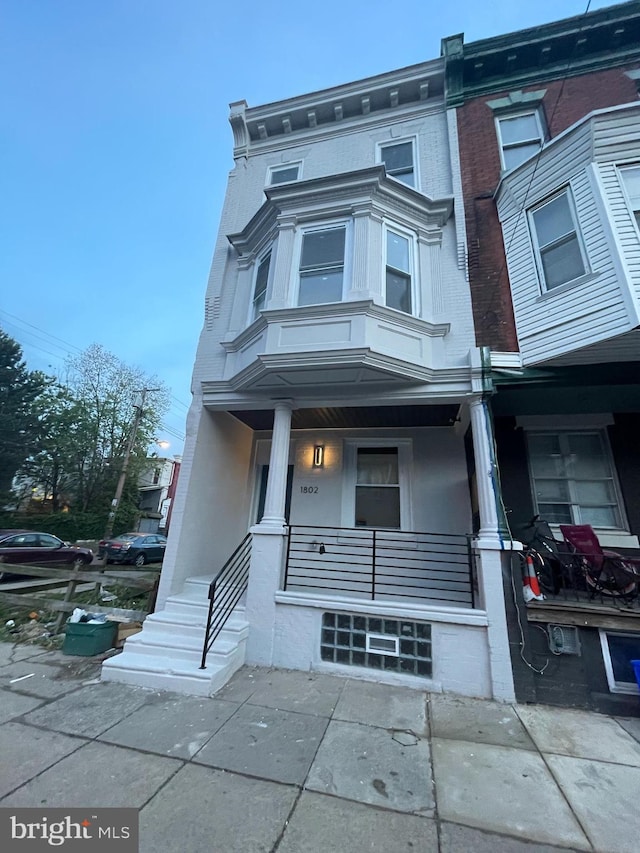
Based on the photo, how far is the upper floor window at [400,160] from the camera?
705cm

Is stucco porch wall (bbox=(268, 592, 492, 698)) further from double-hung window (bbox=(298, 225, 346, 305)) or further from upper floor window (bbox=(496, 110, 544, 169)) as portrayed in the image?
upper floor window (bbox=(496, 110, 544, 169))

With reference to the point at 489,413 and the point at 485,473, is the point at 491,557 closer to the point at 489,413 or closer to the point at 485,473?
the point at 485,473

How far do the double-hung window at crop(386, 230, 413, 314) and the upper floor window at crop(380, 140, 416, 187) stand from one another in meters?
2.13

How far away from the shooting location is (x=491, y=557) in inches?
171

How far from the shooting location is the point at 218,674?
3949mm

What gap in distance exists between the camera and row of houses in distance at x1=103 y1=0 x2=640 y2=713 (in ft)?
14.0

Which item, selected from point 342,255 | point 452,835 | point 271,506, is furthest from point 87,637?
point 342,255

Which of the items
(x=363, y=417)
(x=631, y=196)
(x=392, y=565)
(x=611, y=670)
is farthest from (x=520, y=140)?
(x=611, y=670)

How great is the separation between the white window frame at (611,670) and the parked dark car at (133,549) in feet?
44.2

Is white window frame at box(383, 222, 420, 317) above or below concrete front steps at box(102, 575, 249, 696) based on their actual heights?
above

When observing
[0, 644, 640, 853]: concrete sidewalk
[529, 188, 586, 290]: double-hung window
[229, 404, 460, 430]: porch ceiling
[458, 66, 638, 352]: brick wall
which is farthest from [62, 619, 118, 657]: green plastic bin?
[529, 188, 586, 290]: double-hung window

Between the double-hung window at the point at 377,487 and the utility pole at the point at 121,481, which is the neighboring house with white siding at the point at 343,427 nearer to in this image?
the double-hung window at the point at 377,487

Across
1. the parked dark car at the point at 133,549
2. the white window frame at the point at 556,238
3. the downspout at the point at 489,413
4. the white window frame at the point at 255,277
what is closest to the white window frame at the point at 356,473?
the downspout at the point at 489,413

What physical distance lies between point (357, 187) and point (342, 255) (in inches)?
42.9
